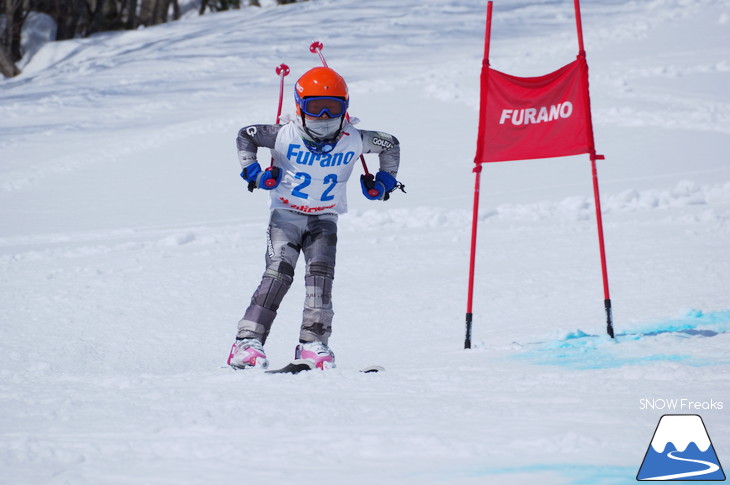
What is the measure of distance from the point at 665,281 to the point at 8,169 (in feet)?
27.7

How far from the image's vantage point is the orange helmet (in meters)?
5.13

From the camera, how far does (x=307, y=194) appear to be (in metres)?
5.38

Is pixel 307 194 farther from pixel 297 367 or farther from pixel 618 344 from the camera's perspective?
pixel 618 344

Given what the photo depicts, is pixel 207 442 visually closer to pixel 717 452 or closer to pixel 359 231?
pixel 717 452

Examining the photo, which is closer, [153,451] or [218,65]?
[153,451]

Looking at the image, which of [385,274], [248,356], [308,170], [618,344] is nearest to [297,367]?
[248,356]

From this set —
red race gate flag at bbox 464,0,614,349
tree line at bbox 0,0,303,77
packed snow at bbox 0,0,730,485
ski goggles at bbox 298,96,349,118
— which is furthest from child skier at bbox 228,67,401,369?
tree line at bbox 0,0,303,77

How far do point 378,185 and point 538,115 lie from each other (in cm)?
116

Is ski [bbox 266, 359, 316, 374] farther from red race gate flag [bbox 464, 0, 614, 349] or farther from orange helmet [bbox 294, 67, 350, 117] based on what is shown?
orange helmet [bbox 294, 67, 350, 117]

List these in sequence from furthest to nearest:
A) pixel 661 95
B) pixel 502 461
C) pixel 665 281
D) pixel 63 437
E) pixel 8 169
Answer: pixel 661 95 < pixel 8 169 < pixel 665 281 < pixel 63 437 < pixel 502 461

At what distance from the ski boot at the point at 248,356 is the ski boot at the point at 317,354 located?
0.22m

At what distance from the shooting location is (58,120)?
47.5 feet

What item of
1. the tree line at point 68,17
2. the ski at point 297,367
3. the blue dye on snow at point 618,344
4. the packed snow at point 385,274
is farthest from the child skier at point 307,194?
the tree line at point 68,17

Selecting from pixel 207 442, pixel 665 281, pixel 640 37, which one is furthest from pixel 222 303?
pixel 640 37
